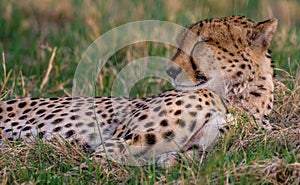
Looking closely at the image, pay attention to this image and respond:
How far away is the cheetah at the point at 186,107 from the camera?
12.8 feet

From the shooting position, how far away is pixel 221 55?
414cm

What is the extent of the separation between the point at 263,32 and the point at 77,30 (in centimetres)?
267

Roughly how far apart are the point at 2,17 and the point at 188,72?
319 cm

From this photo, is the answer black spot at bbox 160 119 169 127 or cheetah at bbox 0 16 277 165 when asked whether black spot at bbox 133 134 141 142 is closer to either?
cheetah at bbox 0 16 277 165

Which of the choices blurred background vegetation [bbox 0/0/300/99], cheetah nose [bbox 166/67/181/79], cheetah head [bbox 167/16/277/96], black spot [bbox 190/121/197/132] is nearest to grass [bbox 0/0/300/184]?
blurred background vegetation [bbox 0/0/300/99]

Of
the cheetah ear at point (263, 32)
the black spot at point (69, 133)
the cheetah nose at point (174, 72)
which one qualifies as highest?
the cheetah ear at point (263, 32)

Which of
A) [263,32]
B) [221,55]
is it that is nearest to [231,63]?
[221,55]

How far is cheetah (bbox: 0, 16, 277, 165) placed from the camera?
3.90m

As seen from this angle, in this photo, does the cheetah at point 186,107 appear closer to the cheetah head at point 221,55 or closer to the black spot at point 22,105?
the cheetah head at point 221,55

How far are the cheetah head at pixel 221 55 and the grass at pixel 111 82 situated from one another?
0.26m

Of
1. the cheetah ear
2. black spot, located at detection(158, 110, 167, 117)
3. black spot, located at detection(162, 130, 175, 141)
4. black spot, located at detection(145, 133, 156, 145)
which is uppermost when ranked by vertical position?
the cheetah ear

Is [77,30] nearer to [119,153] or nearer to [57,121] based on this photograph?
[57,121]

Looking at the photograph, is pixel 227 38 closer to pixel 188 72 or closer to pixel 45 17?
pixel 188 72

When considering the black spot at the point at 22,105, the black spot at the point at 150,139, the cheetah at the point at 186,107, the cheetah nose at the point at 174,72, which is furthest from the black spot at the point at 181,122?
the black spot at the point at 22,105
